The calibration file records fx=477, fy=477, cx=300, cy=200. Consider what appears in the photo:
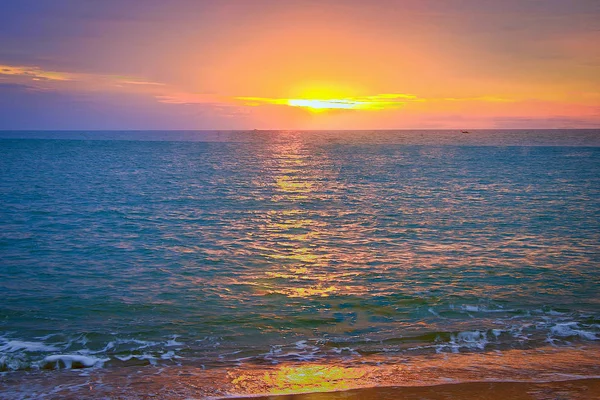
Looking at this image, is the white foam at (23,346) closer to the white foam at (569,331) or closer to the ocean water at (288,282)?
the ocean water at (288,282)

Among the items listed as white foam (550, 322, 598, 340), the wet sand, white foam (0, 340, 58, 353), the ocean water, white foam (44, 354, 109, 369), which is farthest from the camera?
white foam (550, 322, 598, 340)

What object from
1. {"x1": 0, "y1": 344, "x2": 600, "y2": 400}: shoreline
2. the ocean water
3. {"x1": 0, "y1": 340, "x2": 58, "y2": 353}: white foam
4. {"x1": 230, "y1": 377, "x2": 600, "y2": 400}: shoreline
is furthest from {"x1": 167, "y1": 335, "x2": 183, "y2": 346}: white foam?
{"x1": 230, "y1": 377, "x2": 600, "y2": 400}: shoreline

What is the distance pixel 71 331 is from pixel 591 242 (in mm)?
23806

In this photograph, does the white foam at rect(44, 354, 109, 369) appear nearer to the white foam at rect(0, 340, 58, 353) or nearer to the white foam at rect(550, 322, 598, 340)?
the white foam at rect(0, 340, 58, 353)

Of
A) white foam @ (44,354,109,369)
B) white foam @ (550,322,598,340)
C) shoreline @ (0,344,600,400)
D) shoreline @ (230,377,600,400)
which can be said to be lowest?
white foam @ (44,354,109,369)

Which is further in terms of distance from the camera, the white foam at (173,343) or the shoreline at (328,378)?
the white foam at (173,343)

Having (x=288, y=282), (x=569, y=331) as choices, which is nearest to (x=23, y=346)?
(x=288, y=282)

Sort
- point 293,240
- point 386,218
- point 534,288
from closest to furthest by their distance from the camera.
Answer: point 534,288 → point 293,240 → point 386,218

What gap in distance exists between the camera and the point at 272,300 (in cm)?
1585

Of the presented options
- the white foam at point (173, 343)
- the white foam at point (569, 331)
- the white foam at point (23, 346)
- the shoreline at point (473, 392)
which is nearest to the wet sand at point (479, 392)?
the shoreline at point (473, 392)

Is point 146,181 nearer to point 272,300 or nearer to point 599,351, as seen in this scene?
point 272,300

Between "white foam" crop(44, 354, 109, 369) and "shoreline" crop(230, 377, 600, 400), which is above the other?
"shoreline" crop(230, 377, 600, 400)

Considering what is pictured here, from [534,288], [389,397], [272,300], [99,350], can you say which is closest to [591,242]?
[534,288]

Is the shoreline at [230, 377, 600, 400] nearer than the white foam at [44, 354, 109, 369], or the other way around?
the shoreline at [230, 377, 600, 400]
